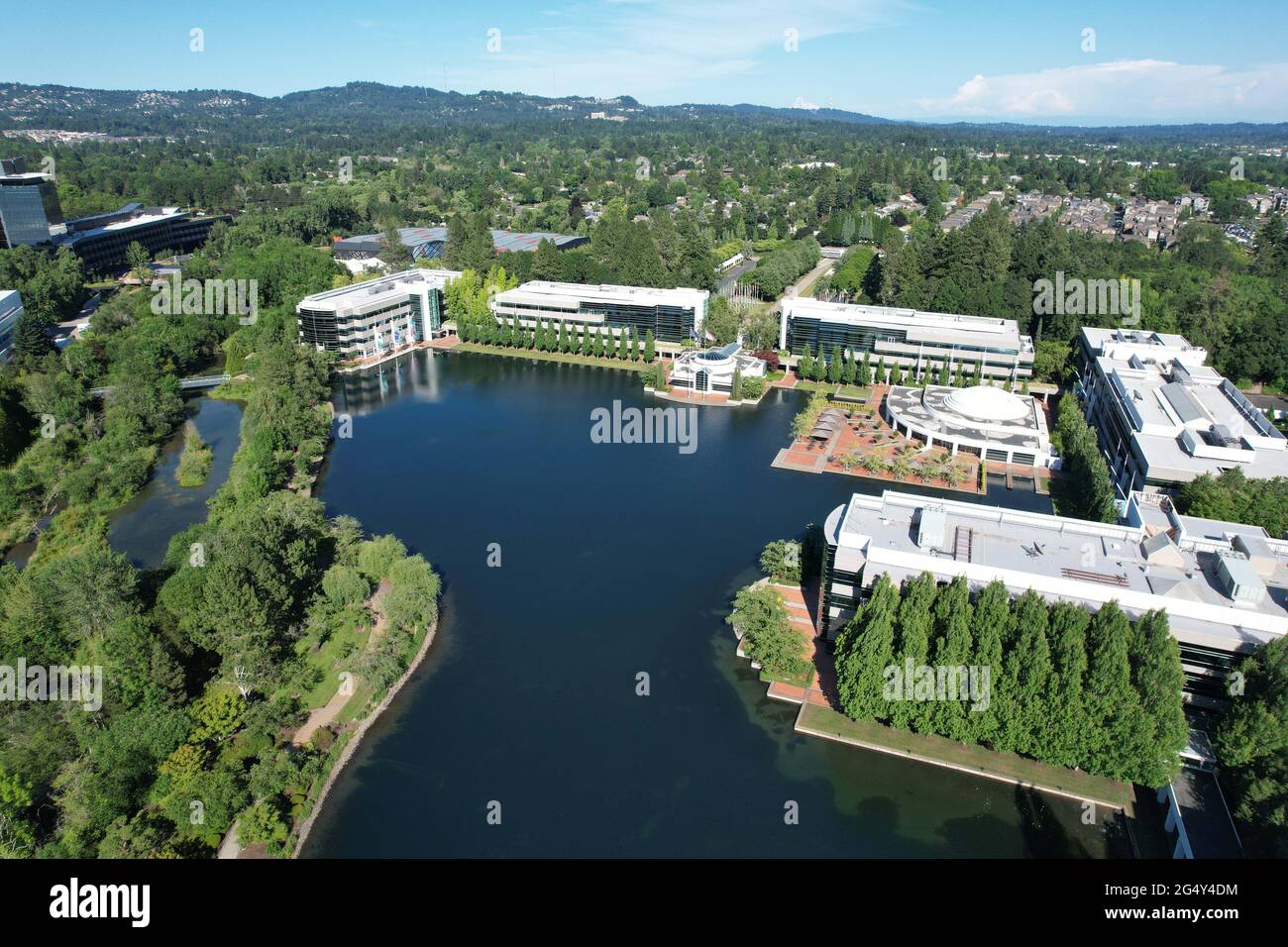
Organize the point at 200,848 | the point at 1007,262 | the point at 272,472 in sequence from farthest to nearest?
the point at 1007,262 < the point at 272,472 < the point at 200,848

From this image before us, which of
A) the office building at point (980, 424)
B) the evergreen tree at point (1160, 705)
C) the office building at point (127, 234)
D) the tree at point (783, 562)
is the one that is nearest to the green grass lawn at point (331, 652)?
the tree at point (783, 562)

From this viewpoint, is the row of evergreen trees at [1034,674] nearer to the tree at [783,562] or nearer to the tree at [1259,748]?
the tree at [1259,748]

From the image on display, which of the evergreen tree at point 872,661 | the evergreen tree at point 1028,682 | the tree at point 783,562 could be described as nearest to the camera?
→ the evergreen tree at point 1028,682

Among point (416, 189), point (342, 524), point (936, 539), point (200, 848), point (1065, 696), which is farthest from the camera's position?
point (416, 189)

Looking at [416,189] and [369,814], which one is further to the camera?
[416,189]

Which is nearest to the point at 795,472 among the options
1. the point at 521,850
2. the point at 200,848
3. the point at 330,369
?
the point at 521,850

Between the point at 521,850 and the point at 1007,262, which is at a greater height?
the point at 1007,262

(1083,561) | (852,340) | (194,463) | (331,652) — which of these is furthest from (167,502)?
(852,340)
